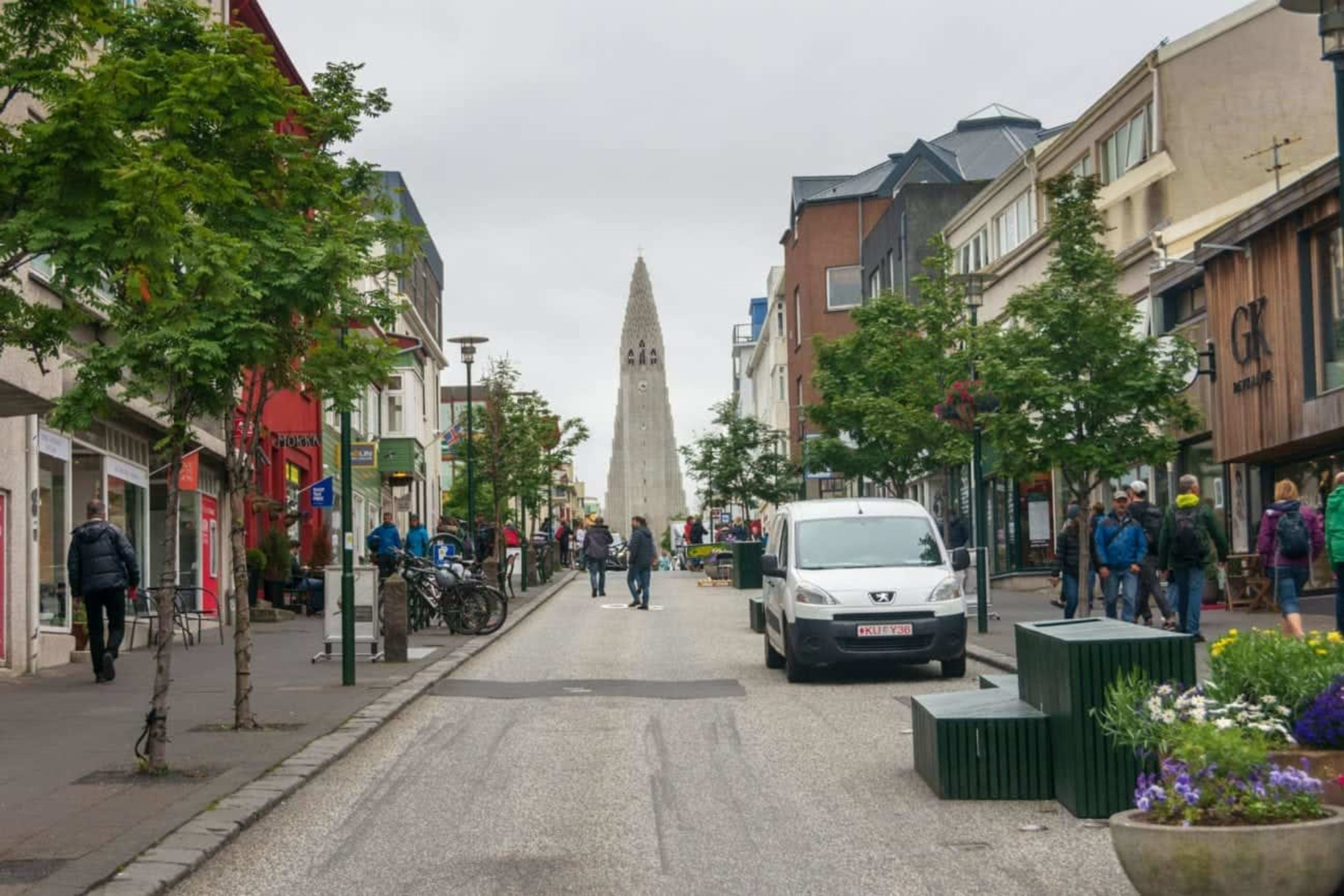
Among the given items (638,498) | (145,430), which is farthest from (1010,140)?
(638,498)

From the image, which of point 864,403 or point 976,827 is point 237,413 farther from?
point 864,403

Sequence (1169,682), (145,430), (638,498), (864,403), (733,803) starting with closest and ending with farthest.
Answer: (1169,682) → (733,803) → (145,430) → (864,403) → (638,498)

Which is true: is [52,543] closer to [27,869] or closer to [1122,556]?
[1122,556]

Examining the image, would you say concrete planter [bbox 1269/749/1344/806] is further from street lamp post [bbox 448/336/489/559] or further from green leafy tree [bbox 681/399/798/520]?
green leafy tree [bbox 681/399/798/520]

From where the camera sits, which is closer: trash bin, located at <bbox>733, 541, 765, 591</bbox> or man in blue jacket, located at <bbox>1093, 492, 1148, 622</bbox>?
man in blue jacket, located at <bbox>1093, 492, 1148, 622</bbox>

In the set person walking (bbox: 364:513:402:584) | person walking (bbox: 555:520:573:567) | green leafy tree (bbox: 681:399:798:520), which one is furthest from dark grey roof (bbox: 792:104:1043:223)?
person walking (bbox: 364:513:402:584)

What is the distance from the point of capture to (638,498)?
18912cm

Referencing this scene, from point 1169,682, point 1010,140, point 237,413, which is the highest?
point 1010,140

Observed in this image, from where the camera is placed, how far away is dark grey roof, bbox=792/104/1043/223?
67.9 m

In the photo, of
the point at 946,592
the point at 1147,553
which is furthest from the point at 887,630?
the point at 1147,553

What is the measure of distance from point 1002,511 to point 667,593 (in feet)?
28.5

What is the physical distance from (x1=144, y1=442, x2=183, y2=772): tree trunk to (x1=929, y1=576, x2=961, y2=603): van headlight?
8.15 meters

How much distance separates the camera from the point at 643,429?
18700 cm

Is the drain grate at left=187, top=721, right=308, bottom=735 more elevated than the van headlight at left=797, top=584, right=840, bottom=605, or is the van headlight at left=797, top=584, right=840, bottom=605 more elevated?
the van headlight at left=797, top=584, right=840, bottom=605
